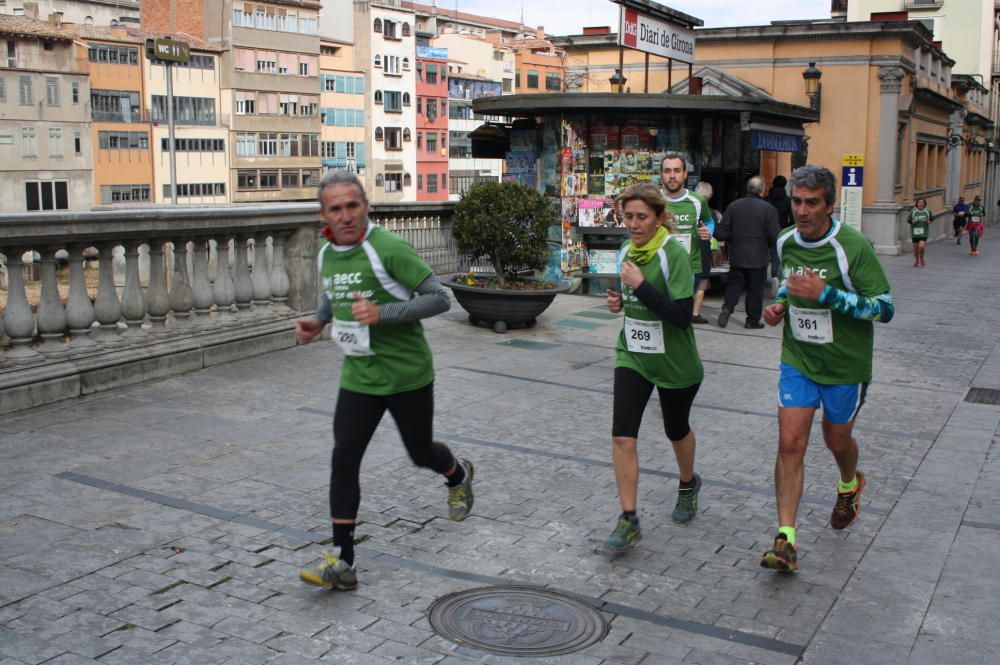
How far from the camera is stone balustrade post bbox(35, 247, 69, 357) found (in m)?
8.34

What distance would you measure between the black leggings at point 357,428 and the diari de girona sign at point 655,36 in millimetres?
11933

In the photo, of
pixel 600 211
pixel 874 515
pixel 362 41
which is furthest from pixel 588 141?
pixel 362 41

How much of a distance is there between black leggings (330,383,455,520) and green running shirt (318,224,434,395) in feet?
0.18

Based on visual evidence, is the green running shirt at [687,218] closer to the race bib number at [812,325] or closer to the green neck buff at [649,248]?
the green neck buff at [649,248]

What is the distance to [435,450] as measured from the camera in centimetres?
553

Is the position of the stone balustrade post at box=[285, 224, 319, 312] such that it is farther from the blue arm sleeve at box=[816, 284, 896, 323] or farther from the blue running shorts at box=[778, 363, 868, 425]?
the blue arm sleeve at box=[816, 284, 896, 323]

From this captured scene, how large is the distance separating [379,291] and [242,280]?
559 centimetres

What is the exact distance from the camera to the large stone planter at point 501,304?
12.4 m

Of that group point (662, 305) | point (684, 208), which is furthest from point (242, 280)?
point (662, 305)

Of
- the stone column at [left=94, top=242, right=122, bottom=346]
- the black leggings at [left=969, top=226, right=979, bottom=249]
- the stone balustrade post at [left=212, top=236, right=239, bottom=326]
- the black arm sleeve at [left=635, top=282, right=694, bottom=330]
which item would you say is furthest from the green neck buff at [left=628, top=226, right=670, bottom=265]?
the black leggings at [left=969, top=226, right=979, bottom=249]

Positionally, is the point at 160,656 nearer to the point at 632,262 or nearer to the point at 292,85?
the point at 632,262

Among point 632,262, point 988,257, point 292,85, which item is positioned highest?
point 292,85

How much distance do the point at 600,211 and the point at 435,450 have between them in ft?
36.1

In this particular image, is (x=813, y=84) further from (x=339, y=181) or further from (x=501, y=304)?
(x=339, y=181)
